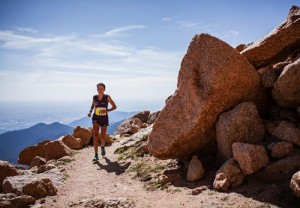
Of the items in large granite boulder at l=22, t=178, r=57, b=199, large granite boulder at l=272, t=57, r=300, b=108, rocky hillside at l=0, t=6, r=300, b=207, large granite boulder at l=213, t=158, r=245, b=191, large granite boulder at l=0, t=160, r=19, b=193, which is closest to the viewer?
large granite boulder at l=213, t=158, r=245, b=191

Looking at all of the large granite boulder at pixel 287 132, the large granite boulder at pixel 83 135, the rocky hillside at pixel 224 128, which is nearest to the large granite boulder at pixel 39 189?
the rocky hillside at pixel 224 128

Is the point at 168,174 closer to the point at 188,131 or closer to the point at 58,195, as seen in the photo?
the point at 188,131

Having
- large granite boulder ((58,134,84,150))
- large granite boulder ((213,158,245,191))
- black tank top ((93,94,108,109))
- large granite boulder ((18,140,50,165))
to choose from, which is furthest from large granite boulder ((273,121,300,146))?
large granite boulder ((18,140,50,165))

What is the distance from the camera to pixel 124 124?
31.0m

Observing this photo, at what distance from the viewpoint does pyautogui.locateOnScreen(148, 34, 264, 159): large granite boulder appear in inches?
413

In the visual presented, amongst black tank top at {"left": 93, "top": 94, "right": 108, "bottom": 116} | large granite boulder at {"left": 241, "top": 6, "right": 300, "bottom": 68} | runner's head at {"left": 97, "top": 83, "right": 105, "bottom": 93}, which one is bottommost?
black tank top at {"left": 93, "top": 94, "right": 108, "bottom": 116}

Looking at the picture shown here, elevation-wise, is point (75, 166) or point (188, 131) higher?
point (188, 131)

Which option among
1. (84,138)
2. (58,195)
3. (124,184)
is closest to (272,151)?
(124,184)

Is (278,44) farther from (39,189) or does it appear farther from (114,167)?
(39,189)

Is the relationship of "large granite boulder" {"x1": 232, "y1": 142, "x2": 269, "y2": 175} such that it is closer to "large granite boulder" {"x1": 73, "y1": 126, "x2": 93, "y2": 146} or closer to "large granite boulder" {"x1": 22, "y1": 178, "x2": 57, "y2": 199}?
"large granite boulder" {"x1": 22, "y1": 178, "x2": 57, "y2": 199}

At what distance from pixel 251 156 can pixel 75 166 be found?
11.0 metres

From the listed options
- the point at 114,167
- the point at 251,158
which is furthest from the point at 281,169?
the point at 114,167

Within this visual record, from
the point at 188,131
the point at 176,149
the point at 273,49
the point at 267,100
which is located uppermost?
the point at 273,49

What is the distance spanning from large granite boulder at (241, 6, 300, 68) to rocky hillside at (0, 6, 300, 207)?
1.5 inches
